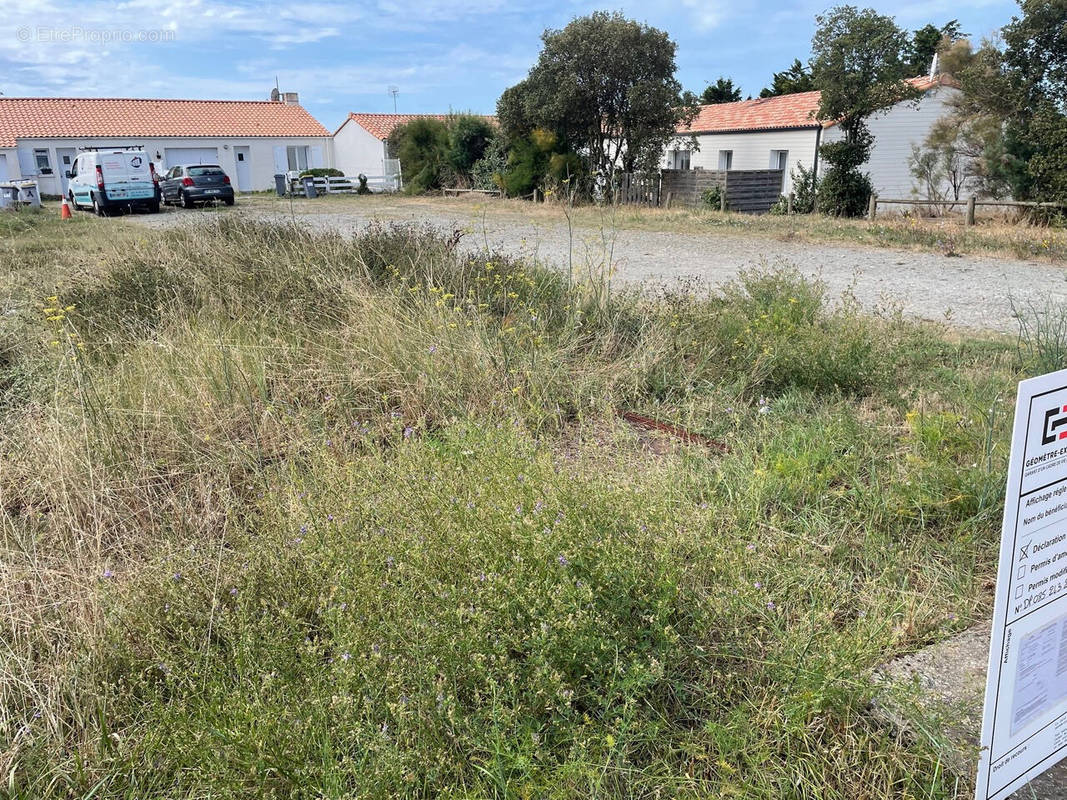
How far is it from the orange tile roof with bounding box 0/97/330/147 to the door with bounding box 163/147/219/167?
0.85 m

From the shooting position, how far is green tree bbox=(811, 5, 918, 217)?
23.4 meters

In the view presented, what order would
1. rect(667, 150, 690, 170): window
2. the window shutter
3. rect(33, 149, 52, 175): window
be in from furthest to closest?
the window shutter → rect(33, 149, 52, 175): window → rect(667, 150, 690, 170): window

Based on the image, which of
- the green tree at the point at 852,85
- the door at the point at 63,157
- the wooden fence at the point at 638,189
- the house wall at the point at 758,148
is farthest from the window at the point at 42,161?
the green tree at the point at 852,85

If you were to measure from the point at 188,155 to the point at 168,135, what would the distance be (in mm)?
1557

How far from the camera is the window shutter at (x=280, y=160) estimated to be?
47.2 m

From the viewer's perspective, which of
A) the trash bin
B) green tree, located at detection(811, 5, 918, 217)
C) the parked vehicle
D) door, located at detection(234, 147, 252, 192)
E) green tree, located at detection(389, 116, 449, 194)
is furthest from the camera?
door, located at detection(234, 147, 252, 192)

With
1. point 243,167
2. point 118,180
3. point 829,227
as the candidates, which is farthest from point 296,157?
point 829,227

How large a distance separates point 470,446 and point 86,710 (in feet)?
5.46

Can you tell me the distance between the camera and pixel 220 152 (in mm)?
45406

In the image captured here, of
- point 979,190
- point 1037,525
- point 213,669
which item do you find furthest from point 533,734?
point 979,190

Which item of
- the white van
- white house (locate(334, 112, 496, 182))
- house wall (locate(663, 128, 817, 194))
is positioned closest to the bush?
house wall (locate(663, 128, 817, 194))

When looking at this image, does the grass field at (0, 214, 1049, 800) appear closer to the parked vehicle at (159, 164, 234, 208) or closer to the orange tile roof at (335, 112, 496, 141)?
the parked vehicle at (159, 164, 234, 208)

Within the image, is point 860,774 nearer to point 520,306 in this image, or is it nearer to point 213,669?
point 213,669

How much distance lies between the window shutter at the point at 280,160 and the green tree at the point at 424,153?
43.6ft
